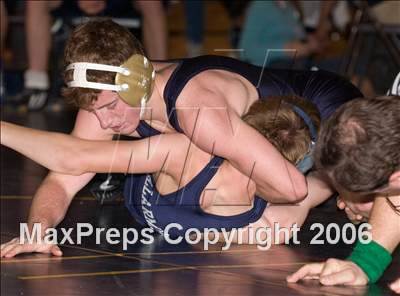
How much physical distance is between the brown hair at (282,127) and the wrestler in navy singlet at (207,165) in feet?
0.52

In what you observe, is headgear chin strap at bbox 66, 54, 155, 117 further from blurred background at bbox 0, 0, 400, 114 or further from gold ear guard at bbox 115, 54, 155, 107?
blurred background at bbox 0, 0, 400, 114

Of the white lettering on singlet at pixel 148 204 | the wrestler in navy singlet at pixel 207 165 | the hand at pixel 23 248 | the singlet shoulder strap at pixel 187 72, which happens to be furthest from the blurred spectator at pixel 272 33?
the hand at pixel 23 248

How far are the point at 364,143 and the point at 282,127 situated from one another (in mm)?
838

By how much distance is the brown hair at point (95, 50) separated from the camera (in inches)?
127

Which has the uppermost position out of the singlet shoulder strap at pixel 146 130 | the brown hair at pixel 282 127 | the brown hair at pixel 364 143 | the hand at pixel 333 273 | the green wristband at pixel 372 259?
the brown hair at pixel 364 143

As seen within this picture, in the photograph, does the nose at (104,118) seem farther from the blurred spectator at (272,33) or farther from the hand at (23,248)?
the blurred spectator at (272,33)

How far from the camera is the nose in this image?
10.6 ft

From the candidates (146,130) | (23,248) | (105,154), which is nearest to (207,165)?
(146,130)

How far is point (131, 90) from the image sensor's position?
3.22 metres

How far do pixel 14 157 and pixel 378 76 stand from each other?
3.20 meters

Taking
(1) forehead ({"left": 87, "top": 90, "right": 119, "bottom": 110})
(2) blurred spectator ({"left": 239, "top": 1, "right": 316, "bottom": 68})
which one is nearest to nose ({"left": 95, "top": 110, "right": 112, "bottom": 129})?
(1) forehead ({"left": 87, "top": 90, "right": 119, "bottom": 110})

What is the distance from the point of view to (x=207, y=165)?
Answer: 3396 millimetres

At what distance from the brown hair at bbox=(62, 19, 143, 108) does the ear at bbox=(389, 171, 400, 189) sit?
96 cm

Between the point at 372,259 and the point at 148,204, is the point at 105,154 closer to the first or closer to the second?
the point at 148,204
